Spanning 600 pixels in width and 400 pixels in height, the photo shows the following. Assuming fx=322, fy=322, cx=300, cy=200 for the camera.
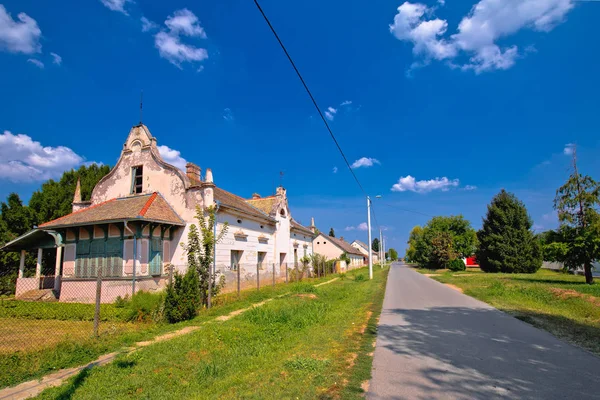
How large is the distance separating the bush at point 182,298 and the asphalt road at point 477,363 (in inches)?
223

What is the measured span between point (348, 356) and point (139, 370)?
3636 millimetres

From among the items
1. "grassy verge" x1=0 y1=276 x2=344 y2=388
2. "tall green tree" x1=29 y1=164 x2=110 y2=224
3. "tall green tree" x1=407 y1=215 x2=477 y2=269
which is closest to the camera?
"grassy verge" x1=0 y1=276 x2=344 y2=388

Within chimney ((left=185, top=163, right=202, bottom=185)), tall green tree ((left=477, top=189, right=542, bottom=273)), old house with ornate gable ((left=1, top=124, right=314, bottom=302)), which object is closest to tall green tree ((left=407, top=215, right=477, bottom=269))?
tall green tree ((left=477, top=189, right=542, bottom=273))

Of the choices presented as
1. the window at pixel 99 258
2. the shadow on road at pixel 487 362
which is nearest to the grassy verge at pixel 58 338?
the window at pixel 99 258

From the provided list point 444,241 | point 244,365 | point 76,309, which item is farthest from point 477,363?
point 444,241

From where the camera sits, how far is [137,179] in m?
18.4

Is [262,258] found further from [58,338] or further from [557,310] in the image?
[557,310]

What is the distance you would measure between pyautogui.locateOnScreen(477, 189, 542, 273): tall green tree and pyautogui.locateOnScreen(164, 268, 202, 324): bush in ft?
125

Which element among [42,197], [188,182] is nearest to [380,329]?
[188,182]

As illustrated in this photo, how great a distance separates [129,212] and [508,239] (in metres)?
39.6

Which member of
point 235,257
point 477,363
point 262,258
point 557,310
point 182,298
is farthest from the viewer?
point 262,258

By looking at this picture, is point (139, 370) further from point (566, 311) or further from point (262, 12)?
point (566, 311)

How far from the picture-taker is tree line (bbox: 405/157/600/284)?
63.7 feet

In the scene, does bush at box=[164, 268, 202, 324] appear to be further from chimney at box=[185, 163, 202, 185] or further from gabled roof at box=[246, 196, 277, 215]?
gabled roof at box=[246, 196, 277, 215]
